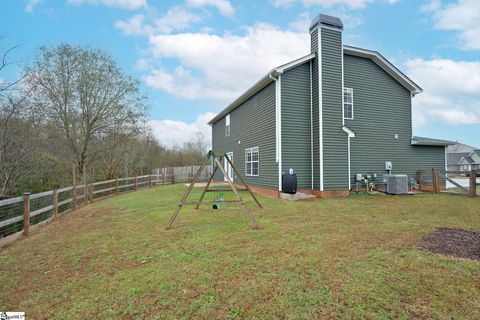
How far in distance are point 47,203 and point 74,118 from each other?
9031 mm

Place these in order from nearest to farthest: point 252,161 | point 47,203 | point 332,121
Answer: point 47,203 → point 332,121 → point 252,161

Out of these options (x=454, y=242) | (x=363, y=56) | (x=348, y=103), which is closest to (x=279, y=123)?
(x=348, y=103)

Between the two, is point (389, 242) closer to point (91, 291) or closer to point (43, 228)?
point (91, 291)

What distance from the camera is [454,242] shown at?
4.57 meters

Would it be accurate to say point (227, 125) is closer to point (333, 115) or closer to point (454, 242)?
point (333, 115)

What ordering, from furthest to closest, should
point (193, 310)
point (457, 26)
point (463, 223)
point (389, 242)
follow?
1. point (457, 26)
2. point (463, 223)
3. point (389, 242)
4. point (193, 310)

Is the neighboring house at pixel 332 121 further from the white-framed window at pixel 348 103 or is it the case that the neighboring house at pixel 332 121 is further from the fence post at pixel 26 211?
the fence post at pixel 26 211

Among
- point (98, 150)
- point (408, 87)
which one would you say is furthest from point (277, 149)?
point (98, 150)

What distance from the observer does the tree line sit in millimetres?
10445

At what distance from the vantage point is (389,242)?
4582mm

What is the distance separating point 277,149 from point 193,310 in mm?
8342

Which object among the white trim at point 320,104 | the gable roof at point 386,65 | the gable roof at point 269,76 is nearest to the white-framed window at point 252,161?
the gable roof at point 269,76

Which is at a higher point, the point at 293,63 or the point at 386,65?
the point at 386,65

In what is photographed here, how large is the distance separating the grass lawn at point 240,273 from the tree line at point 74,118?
6.08 m
